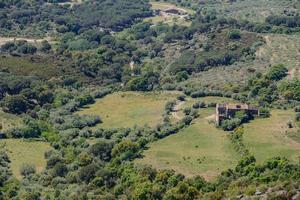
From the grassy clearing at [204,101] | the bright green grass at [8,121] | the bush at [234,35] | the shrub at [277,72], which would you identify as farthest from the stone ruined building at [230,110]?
the bush at [234,35]

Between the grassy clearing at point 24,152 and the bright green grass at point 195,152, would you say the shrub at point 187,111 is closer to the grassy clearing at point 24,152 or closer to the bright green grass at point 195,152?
the bright green grass at point 195,152

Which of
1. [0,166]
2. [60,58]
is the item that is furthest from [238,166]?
[60,58]

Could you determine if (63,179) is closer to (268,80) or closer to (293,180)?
(293,180)

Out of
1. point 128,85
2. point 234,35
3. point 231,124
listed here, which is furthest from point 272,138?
point 234,35

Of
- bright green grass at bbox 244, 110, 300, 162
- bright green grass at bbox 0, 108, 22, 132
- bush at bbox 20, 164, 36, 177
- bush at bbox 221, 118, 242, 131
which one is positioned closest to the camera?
bright green grass at bbox 244, 110, 300, 162

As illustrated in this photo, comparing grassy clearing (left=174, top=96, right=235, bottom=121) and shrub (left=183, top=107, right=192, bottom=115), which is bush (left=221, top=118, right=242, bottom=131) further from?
shrub (left=183, top=107, right=192, bottom=115)

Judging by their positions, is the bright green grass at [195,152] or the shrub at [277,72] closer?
the bright green grass at [195,152]

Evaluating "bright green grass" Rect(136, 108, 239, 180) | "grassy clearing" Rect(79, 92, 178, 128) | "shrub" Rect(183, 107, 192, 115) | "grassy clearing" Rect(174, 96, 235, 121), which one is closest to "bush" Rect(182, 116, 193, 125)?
"bright green grass" Rect(136, 108, 239, 180)
